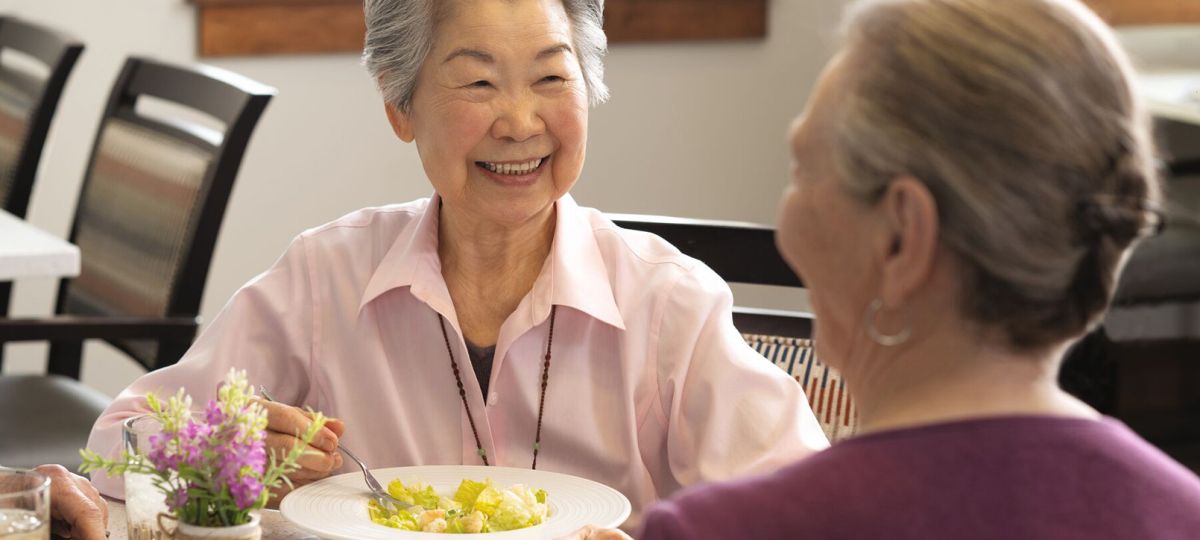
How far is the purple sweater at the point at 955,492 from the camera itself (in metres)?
0.89

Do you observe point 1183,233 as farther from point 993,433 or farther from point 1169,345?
point 993,433

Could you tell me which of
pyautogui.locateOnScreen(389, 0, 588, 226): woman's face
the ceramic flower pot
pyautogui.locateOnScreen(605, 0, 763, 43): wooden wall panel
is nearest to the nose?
pyautogui.locateOnScreen(389, 0, 588, 226): woman's face

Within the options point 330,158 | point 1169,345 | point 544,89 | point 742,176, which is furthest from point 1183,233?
point 544,89

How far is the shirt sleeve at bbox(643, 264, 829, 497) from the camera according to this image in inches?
62.8

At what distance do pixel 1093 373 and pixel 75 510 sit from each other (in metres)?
2.85

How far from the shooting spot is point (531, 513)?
1414 mm

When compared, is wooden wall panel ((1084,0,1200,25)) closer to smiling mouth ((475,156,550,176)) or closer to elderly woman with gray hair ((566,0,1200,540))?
smiling mouth ((475,156,550,176))

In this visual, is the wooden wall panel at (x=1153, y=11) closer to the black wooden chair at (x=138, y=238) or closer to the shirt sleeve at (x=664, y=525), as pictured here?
the black wooden chair at (x=138, y=238)

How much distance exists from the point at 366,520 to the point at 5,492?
32cm

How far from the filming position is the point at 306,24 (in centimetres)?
404

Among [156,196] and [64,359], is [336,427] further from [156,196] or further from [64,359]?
[64,359]

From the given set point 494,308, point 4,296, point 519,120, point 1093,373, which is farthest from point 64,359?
point 1093,373

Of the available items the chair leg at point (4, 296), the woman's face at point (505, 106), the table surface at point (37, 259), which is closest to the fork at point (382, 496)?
the woman's face at point (505, 106)

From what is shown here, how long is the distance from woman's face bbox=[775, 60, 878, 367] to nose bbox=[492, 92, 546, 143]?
702 mm
